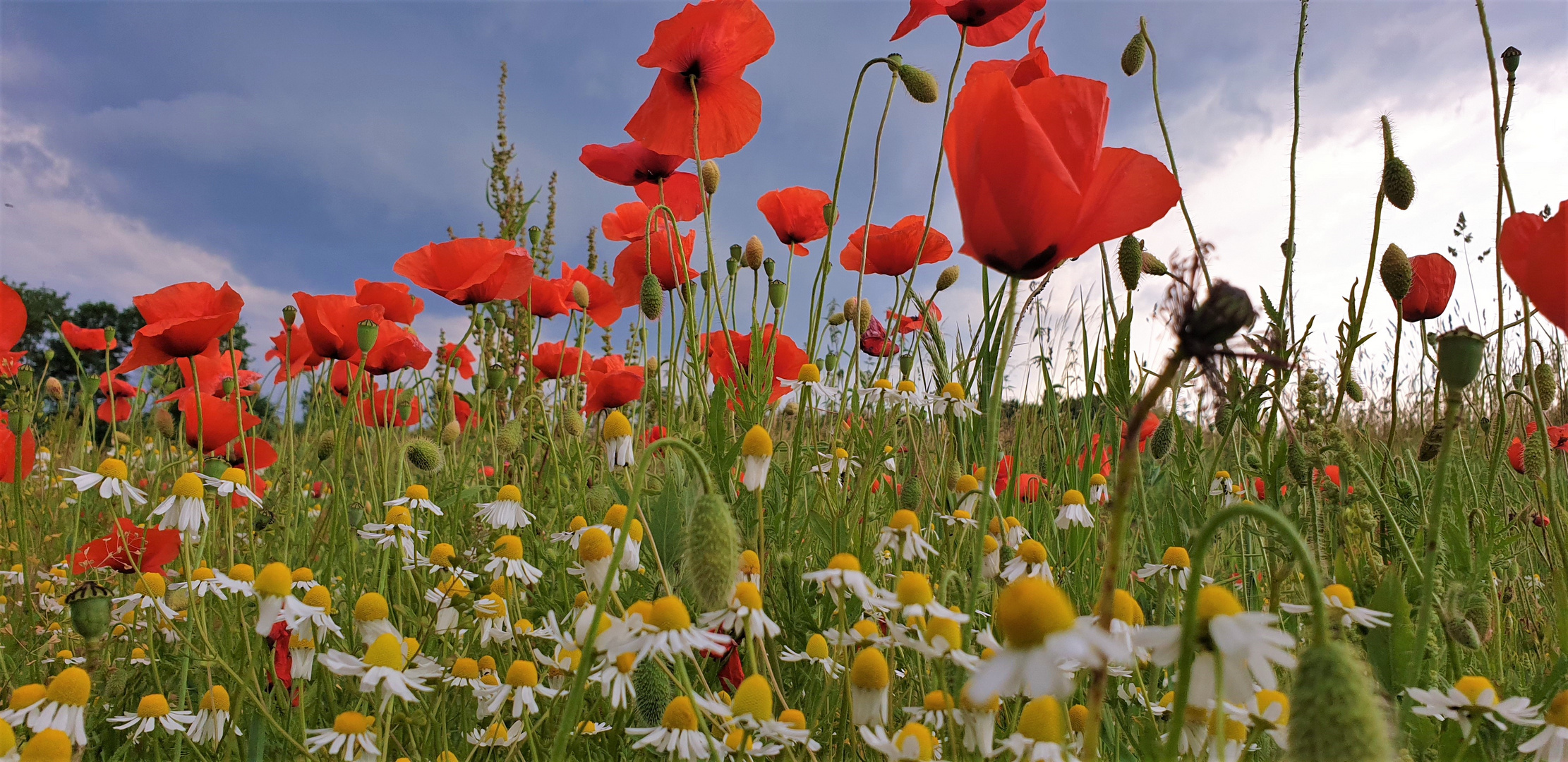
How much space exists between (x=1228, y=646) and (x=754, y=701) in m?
0.49

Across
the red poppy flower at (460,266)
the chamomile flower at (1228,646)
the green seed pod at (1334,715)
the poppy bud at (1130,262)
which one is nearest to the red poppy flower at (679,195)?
the red poppy flower at (460,266)

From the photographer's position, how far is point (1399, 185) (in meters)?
1.41

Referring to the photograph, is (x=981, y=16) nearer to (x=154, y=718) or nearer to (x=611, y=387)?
(x=611, y=387)

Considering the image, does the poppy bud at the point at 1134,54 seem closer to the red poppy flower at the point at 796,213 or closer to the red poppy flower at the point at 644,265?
the red poppy flower at the point at 796,213

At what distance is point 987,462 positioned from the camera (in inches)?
30.6

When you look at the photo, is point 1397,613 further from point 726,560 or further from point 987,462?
point 726,560

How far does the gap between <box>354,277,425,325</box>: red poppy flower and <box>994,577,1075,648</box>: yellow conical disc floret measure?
2057 millimetres

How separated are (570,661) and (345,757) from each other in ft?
0.94

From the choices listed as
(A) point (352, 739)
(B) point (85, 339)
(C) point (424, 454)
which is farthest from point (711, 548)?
(B) point (85, 339)

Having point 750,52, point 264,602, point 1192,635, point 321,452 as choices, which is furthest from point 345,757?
point 750,52

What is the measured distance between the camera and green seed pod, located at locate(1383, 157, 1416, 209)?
4.61 feet

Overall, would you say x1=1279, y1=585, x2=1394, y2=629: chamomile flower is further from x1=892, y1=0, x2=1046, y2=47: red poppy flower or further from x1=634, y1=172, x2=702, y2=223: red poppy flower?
x1=634, y1=172, x2=702, y2=223: red poppy flower

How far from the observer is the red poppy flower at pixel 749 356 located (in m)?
2.05

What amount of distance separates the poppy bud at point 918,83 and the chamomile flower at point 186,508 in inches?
59.9
